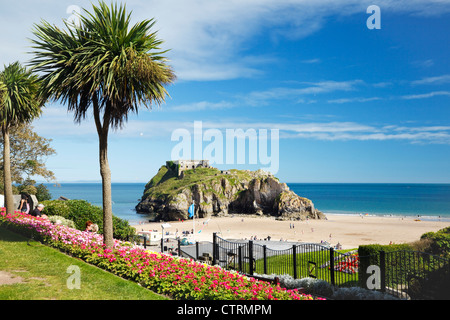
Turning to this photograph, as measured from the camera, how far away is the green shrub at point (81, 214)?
820 inches

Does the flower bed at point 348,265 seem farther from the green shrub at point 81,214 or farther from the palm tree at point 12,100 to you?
the palm tree at point 12,100

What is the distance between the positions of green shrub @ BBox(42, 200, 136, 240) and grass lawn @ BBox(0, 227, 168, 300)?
678cm

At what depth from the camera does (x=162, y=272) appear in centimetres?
1096

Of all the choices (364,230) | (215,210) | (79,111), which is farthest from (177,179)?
(79,111)

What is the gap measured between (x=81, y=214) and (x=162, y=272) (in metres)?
12.1

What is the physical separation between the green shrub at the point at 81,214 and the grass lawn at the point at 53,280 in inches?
267

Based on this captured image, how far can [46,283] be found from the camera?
988 cm

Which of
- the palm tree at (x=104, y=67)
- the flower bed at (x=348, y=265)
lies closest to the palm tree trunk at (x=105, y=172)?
the palm tree at (x=104, y=67)

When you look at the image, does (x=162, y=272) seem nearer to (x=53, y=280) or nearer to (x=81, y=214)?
(x=53, y=280)

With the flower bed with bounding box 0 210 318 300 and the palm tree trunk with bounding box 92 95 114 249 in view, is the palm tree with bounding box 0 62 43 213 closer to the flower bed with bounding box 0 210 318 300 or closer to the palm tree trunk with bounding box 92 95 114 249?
the flower bed with bounding box 0 210 318 300

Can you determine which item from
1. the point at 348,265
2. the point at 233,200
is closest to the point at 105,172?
the point at 348,265

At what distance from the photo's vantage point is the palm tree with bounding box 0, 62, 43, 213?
66.1 feet
